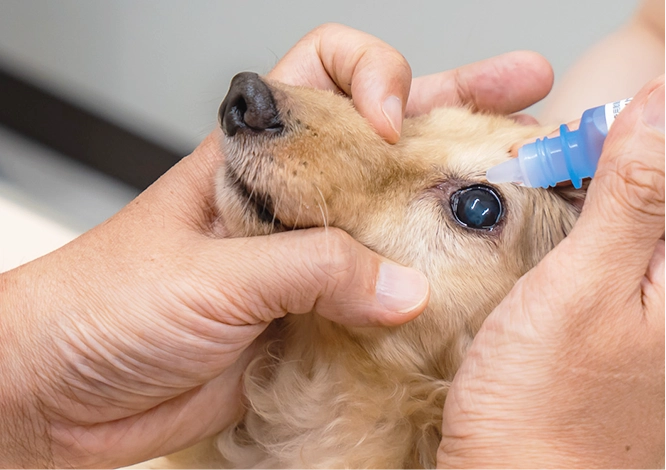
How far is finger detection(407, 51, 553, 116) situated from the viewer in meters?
1.58

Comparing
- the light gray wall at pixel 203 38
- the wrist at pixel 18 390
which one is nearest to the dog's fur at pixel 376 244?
the wrist at pixel 18 390

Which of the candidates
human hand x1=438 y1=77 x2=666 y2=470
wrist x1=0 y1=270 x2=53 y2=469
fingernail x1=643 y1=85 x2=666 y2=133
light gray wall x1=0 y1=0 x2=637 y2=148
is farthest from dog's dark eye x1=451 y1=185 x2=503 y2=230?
light gray wall x1=0 y1=0 x2=637 y2=148

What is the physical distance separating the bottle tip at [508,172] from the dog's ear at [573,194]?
0.15 metres

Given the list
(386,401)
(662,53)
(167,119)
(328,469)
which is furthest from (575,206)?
(167,119)

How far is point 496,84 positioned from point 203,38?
57.8 inches

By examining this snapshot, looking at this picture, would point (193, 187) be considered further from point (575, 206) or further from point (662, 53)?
point (662, 53)

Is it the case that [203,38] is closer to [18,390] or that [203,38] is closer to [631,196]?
[18,390]

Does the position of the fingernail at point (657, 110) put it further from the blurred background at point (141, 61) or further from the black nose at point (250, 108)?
the blurred background at point (141, 61)

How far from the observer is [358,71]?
1292 millimetres

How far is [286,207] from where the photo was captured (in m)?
1.04

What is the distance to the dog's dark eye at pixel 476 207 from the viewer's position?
1.16 meters

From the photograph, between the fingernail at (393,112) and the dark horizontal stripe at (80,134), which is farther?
the dark horizontal stripe at (80,134)

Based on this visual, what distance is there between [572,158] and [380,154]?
1.05 ft

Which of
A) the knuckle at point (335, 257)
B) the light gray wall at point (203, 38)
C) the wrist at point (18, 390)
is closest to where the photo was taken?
the knuckle at point (335, 257)
